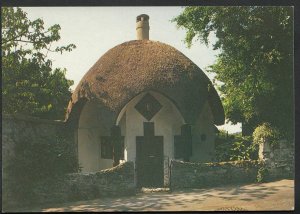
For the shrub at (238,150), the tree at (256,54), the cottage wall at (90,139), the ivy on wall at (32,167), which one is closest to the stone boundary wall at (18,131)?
the ivy on wall at (32,167)

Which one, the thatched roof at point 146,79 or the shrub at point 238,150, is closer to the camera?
the thatched roof at point 146,79

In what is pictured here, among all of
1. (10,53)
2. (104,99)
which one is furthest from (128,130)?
(10,53)

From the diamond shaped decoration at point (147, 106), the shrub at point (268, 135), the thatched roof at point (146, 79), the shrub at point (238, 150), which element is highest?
the thatched roof at point (146, 79)

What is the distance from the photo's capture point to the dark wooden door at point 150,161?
14.3 m

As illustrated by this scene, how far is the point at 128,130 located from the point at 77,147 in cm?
294

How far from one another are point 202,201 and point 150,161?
3.94 meters

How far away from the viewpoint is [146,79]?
575 inches

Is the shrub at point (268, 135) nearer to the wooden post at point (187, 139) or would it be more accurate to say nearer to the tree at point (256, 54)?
the tree at point (256, 54)

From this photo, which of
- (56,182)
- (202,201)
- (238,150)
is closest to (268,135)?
(238,150)

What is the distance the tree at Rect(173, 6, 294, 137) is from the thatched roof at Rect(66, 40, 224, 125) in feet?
4.65

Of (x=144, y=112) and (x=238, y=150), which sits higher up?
(x=144, y=112)

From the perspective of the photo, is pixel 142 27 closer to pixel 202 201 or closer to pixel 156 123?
pixel 156 123

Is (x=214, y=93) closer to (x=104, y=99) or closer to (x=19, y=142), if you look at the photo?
(x=104, y=99)

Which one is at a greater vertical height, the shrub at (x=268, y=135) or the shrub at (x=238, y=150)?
the shrub at (x=268, y=135)
